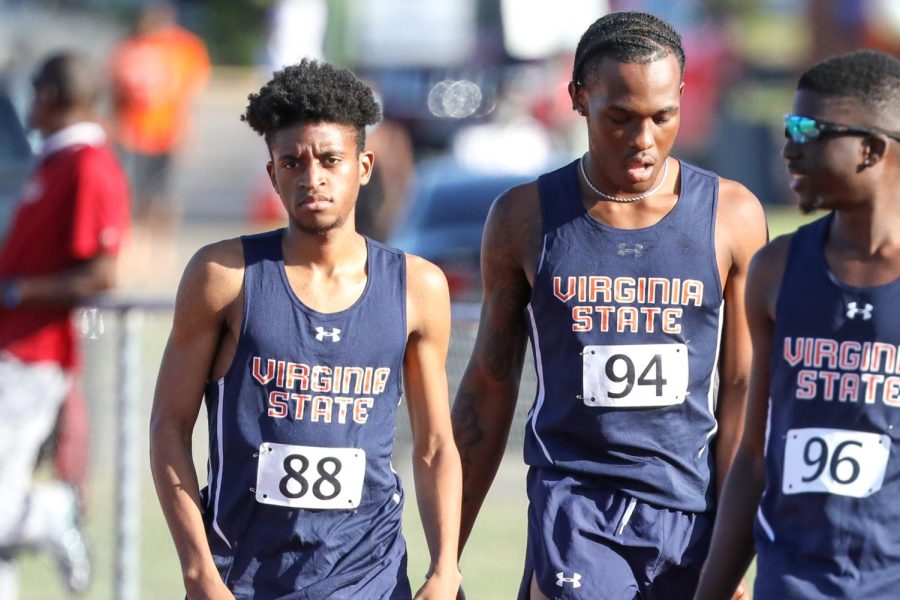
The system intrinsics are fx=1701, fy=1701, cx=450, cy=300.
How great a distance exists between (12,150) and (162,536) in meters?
4.99

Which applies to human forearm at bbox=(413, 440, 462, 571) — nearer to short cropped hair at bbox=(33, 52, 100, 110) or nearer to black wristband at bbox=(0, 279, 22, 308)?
black wristband at bbox=(0, 279, 22, 308)

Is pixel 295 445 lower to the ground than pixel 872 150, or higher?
lower

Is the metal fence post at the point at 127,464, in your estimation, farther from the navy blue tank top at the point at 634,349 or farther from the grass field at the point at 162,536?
the navy blue tank top at the point at 634,349

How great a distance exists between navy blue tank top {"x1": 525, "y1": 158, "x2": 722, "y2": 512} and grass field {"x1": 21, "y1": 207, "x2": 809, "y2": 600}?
3.14 metres

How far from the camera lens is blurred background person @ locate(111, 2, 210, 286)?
18.2 meters

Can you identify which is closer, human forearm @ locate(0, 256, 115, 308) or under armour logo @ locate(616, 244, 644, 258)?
under armour logo @ locate(616, 244, 644, 258)

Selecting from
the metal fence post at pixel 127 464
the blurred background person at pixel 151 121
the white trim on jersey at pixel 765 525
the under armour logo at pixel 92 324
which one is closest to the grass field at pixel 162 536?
the under armour logo at pixel 92 324

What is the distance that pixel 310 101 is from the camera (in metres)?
4.60

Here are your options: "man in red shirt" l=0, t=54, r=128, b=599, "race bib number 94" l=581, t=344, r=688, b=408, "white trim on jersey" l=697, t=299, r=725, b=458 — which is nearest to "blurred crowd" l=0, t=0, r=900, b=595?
"man in red shirt" l=0, t=54, r=128, b=599

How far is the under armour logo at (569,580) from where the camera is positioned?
4703 millimetres

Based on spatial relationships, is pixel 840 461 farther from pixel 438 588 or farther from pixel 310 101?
pixel 310 101

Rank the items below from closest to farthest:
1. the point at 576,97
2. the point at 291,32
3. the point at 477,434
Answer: the point at 576,97 → the point at 477,434 → the point at 291,32

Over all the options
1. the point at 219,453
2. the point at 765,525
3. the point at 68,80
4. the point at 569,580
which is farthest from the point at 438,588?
the point at 68,80

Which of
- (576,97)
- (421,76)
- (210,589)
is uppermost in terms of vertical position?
(421,76)
